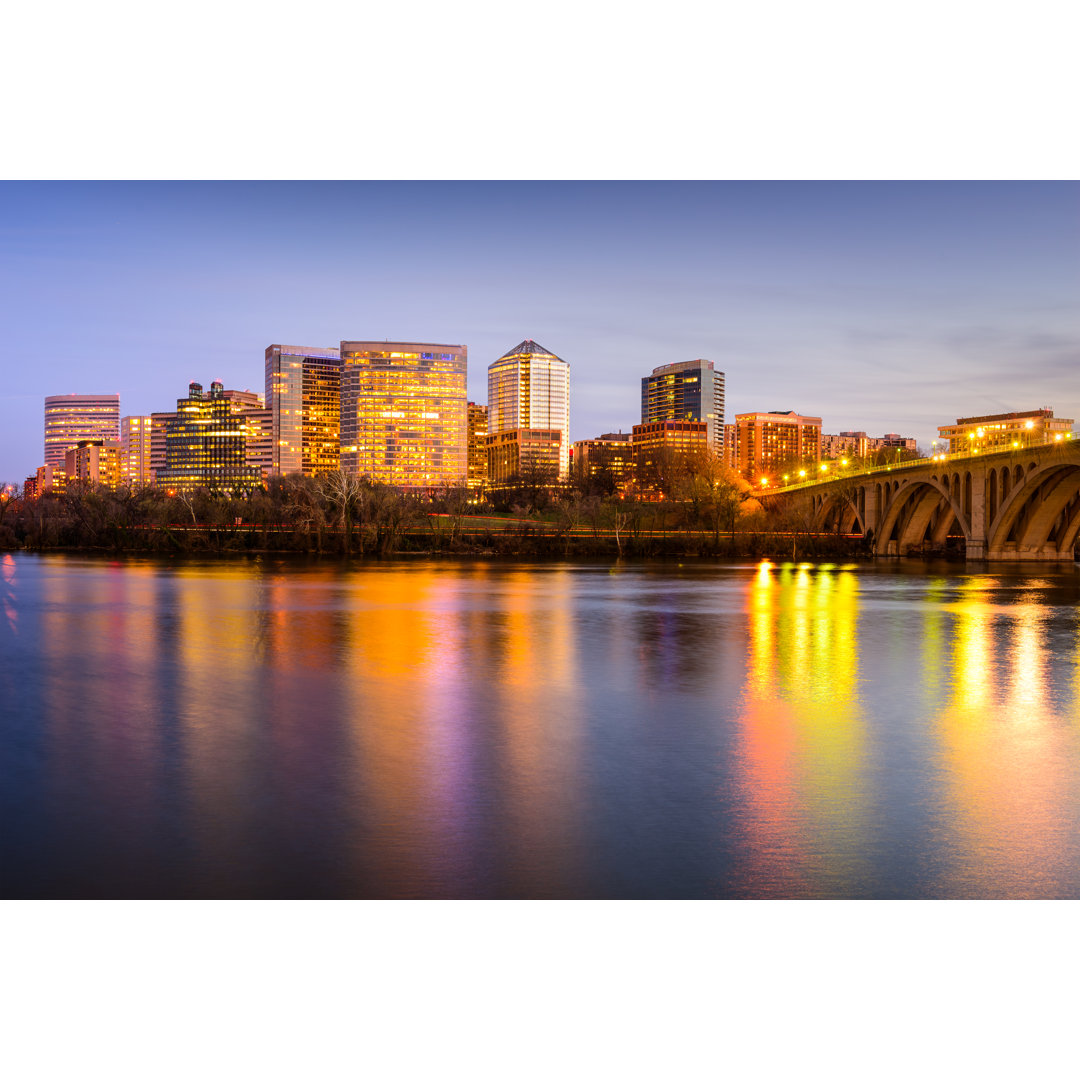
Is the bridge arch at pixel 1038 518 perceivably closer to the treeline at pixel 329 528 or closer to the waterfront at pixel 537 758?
the treeline at pixel 329 528

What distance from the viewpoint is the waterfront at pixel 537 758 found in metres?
7.73

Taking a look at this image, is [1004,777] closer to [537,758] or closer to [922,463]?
[537,758]

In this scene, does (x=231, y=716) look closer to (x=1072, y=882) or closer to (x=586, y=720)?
(x=586, y=720)

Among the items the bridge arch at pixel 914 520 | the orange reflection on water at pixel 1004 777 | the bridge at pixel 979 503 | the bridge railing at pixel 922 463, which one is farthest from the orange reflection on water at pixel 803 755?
the bridge arch at pixel 914 520

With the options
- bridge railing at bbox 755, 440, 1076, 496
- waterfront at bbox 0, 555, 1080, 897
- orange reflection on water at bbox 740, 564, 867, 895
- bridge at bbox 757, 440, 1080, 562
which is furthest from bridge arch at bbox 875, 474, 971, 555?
orange reflection on water at bbox 740, 564, 867, 895

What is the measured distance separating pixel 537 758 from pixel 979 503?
198ft

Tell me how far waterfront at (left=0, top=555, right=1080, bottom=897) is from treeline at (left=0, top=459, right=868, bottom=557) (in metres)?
A: 45.5

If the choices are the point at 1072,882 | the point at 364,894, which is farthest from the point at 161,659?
the point at 1072,882

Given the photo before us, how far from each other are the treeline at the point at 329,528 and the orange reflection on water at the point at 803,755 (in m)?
50.6

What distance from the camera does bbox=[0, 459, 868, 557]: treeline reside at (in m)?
72.4

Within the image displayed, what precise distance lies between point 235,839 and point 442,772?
2792 mm

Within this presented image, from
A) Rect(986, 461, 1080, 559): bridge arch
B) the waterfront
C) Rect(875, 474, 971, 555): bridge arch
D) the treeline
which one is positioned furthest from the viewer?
Rect(875, 474, 971, 555): bridge arch

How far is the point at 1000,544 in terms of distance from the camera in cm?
6300

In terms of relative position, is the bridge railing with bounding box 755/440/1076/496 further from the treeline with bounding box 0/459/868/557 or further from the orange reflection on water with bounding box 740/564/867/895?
the orange reflection on water with bounding box 740/564/867/895
